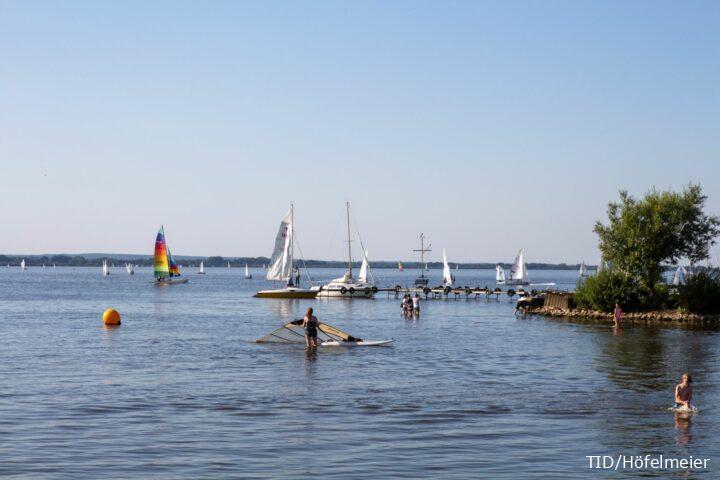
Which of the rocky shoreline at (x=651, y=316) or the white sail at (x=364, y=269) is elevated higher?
the white sail at (x=364, y=269)

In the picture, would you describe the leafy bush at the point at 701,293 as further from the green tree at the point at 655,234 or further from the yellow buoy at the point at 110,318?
the yellow buoy at the point at 110,318

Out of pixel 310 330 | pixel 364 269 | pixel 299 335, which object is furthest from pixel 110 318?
pixel 364 269

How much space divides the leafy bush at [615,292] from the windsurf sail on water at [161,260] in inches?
3890

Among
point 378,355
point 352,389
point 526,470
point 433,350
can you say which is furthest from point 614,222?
point 526,470

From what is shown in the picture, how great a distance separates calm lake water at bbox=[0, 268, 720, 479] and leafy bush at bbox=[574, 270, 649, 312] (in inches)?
776

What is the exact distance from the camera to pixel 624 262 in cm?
7531

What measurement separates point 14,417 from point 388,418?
33.4 feet

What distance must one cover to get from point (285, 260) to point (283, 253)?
37.4 inches

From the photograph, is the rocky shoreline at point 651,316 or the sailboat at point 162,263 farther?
the sailboat at point 162,263

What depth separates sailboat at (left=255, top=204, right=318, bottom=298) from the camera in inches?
4240

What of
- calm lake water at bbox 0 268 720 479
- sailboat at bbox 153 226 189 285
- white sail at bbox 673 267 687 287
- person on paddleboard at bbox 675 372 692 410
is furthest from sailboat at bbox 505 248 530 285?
person on paddleboard at bbox 675 372 692 410

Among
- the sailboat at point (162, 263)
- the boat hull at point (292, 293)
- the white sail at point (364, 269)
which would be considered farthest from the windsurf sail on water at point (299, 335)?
the sailboat at point (162, 263)

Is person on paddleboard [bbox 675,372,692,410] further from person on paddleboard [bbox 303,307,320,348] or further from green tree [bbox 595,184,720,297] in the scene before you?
green tree [bbox 595,184,720,297]

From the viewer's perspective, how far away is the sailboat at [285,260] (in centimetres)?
10769
